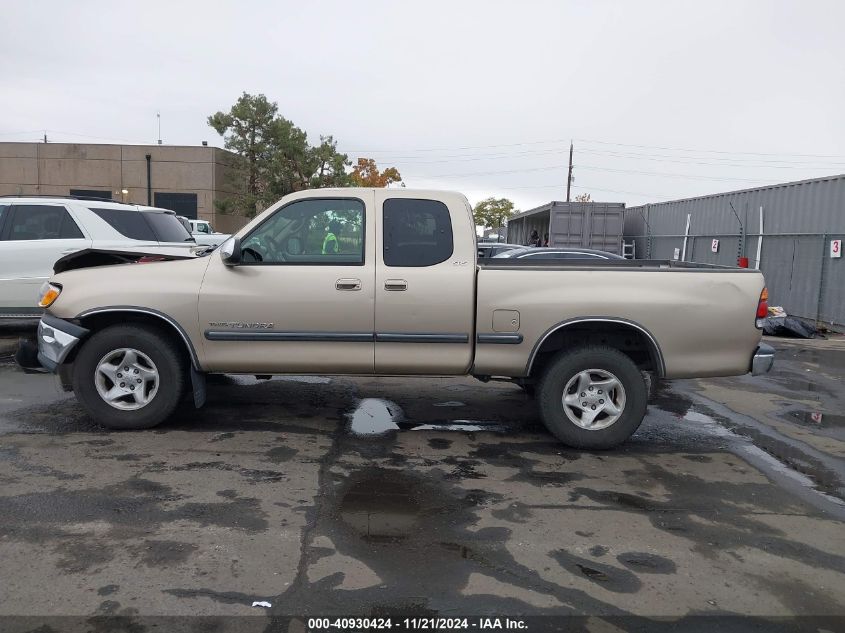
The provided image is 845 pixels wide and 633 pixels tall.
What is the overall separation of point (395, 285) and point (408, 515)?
1921mm

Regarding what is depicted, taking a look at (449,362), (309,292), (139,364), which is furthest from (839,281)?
(139,364)

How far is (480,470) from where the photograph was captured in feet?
16.5

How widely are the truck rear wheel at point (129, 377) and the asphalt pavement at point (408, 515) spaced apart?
0.62ft

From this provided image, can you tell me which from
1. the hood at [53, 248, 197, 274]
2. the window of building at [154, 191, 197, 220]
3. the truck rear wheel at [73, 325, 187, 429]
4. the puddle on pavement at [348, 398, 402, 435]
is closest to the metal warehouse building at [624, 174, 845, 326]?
the puddle on pavement at [348, 398, 402, 435]

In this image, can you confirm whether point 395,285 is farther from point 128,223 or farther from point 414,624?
point 128,223

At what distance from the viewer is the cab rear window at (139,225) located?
9.47m

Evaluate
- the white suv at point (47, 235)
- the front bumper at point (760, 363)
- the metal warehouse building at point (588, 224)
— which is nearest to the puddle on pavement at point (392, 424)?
the front bumper at point (760, 363)

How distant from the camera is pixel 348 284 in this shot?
215 inches

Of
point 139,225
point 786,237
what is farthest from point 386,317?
point 786,237

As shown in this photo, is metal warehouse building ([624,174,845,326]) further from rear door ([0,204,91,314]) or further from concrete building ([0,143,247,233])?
concrete building ([0,143,247,233])

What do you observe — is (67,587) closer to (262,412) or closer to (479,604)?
(479,604)

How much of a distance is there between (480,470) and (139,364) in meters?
2.87

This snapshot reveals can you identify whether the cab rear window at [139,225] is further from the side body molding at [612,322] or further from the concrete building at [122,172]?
the concrete building at [122,172]

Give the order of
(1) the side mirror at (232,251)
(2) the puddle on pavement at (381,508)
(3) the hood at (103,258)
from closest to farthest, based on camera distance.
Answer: (2) the puddle on pavement at (381,508), (1) the side mirror at (232,251), (3) the hood at (103,258)
